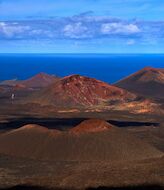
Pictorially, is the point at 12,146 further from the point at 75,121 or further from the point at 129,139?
the point at 75,121

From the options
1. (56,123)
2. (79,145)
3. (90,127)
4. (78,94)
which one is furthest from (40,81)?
(79,145)

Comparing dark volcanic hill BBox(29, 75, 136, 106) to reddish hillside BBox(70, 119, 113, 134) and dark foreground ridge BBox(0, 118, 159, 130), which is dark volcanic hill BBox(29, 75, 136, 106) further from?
reddish hillside BBox(70, 119, 113, 134)

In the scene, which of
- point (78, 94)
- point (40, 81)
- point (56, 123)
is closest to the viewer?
point (56, 123)

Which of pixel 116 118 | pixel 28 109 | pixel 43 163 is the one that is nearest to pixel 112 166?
pixel 43 163

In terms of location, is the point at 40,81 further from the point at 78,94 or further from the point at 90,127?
the point at 90,127

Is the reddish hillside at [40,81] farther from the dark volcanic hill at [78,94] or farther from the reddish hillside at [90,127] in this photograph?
the reddish hillside at [90,127]
